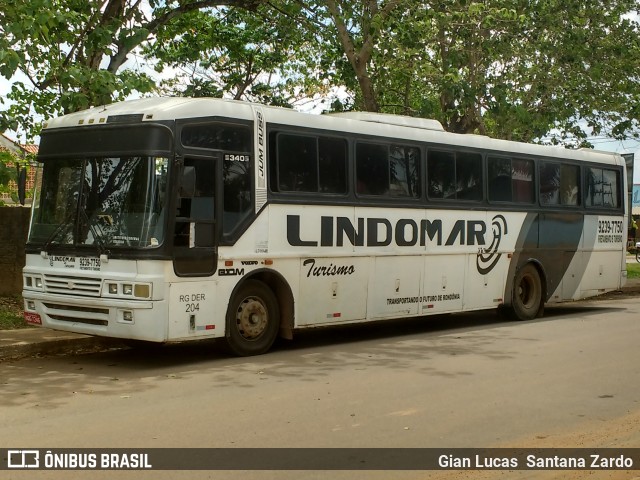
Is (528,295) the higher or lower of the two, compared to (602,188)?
lower

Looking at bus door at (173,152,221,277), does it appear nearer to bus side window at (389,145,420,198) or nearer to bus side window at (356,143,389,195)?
bus side window at (356,143,389,195)

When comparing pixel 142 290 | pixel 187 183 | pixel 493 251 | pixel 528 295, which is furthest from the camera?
pixel 528 295

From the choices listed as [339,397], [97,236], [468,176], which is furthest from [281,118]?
[339,397]

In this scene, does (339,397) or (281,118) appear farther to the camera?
(281,118)

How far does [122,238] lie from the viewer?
11391 mm

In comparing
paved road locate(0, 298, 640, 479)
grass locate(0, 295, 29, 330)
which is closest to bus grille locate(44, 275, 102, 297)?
paved road locate(0, 298, 640, 479)

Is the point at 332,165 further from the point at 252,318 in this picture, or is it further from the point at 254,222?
the point at 252,318

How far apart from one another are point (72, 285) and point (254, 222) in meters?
2.31

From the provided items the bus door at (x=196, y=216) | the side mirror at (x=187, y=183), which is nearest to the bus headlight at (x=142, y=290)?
the bus door at (x=196, y=216)

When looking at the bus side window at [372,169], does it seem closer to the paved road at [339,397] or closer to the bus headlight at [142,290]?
the paved road at [339,397]

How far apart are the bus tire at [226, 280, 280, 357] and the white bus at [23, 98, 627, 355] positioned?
0.02m

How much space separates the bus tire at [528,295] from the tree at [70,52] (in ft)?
24.7

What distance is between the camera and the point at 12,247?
17.3 meters

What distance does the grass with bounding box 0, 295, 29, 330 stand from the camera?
14406 mm
